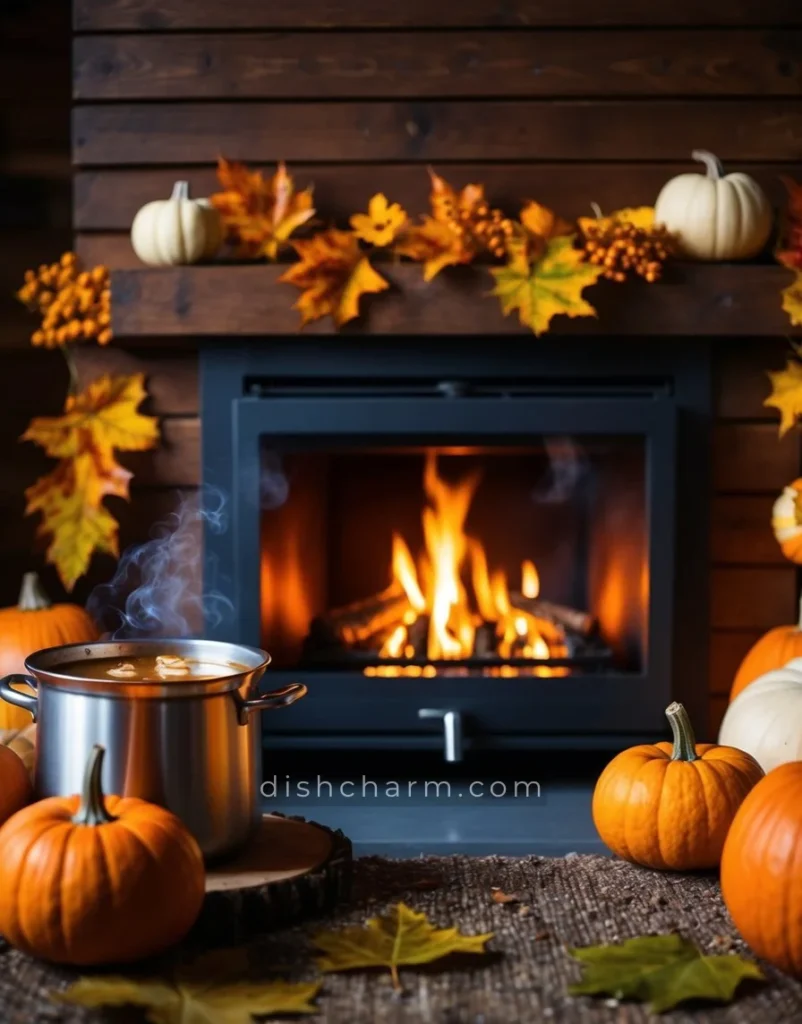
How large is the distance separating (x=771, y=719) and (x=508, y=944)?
760mm

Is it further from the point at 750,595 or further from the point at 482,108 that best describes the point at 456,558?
the point at 482,108

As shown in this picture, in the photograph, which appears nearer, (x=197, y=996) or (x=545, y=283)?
(x=197, y=996)

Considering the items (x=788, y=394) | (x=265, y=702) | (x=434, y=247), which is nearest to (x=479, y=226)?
(x=434, y=247)

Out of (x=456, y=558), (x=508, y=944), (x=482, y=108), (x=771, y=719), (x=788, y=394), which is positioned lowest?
(x=508, y=944)

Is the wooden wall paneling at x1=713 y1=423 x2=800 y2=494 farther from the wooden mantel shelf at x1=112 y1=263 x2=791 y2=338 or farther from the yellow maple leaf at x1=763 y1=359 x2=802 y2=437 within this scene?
the wooden mantel shelf at x1=112 y1=263 x2=791 y2=338

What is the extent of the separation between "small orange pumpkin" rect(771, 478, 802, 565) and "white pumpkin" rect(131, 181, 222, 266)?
43.2 inches

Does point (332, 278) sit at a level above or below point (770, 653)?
above

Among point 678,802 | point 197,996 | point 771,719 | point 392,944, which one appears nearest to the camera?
point 197,996

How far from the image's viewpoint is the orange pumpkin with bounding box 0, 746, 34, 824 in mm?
1278

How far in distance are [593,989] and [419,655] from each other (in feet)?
3.87

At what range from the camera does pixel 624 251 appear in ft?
6.88

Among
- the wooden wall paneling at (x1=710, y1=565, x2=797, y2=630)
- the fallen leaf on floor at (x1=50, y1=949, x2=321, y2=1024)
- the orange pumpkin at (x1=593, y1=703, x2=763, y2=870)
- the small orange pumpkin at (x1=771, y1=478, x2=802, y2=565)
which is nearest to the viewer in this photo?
the fallen leaf on floor at (x1=50, y1=949, x2=321, y2=1024)

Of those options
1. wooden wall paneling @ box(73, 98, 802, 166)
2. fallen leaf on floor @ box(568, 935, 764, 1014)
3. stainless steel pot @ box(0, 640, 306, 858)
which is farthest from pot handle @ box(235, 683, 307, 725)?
wooden wall paneling @ box(73, 98, 802, 166)

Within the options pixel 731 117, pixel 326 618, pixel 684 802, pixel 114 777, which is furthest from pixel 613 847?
pixel 731 117
